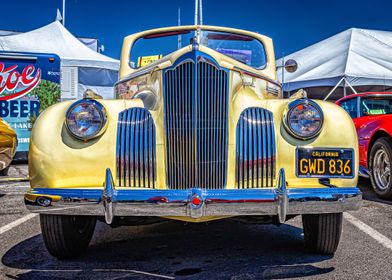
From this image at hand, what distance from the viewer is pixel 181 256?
3.03 m

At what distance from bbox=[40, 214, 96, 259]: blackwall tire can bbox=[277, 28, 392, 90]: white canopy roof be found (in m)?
10.4

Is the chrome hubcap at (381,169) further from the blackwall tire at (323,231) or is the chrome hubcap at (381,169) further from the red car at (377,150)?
the blackwall tire at (323,231)

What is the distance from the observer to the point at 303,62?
14586 mm

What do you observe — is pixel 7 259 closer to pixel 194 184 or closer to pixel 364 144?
pixel 194 184

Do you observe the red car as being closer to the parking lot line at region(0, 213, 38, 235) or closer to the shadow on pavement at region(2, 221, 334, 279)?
the shadow on pavement at region(2, 221, 334, 279)

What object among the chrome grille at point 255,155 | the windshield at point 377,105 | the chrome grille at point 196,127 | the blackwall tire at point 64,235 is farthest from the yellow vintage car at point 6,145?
the windshield at point 377,105

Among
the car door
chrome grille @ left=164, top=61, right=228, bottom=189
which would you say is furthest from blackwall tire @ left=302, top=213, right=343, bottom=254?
the car door

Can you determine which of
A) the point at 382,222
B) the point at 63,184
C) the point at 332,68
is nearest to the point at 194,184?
the point at 63,184

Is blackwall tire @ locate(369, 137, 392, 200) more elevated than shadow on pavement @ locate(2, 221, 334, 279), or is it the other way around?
blackwall tire @ locate(369, 137, 392, 200)

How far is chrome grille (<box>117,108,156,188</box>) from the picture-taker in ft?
8.72

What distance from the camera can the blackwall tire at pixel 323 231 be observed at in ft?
9.09

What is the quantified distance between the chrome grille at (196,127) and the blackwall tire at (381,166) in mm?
2967

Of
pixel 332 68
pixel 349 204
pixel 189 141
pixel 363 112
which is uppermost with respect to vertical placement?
pixel 332 68

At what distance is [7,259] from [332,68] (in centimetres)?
1154
